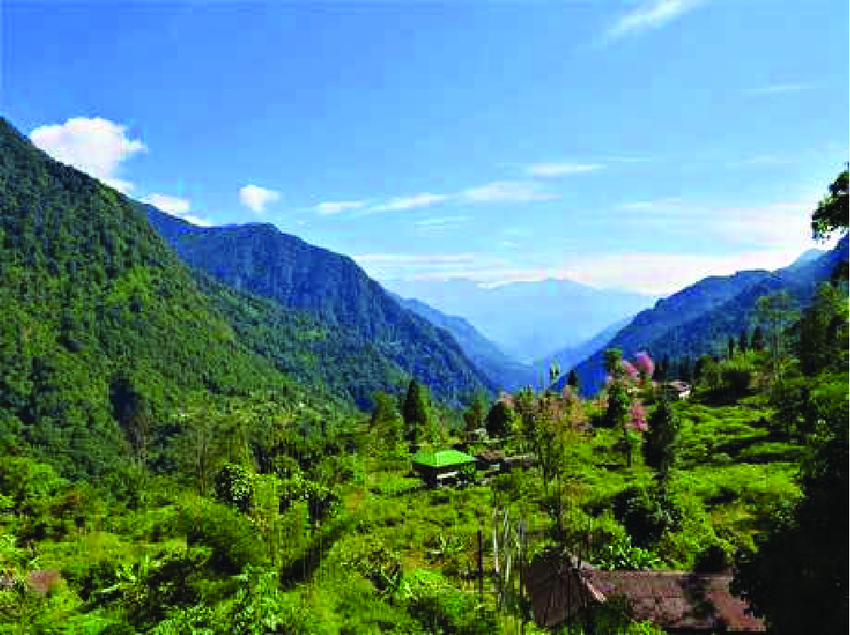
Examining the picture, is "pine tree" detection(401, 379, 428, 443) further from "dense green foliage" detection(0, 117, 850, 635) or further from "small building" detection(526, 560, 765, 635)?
"small building" detection(526, 560, 765, 635)

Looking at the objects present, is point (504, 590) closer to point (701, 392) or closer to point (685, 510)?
point (685, 510)

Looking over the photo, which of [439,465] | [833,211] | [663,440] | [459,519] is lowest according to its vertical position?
[459,519]

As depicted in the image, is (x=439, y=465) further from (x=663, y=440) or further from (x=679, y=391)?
(x=679, y=391)

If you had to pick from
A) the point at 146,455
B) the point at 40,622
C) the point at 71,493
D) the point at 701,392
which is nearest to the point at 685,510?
the point at 40,622

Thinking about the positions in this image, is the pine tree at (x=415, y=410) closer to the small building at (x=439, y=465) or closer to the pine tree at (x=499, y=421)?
the pine tree at (x=499, y=421)

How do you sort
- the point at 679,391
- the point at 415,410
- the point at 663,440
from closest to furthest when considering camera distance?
the point at 663,440 < the point at 415,410 < the point at 679,391

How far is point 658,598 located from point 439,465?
2893 cm

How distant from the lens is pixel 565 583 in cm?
1955

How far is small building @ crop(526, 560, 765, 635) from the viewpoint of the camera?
727 inches

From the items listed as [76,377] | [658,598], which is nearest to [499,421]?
[658,598]

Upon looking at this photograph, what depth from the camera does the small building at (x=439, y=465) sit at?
47.6 meters

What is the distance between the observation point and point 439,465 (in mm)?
47469

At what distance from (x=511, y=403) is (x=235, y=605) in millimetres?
16354

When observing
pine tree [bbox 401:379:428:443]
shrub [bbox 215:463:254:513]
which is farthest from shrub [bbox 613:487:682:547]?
pine tree [bbox 401:379:428:443]
